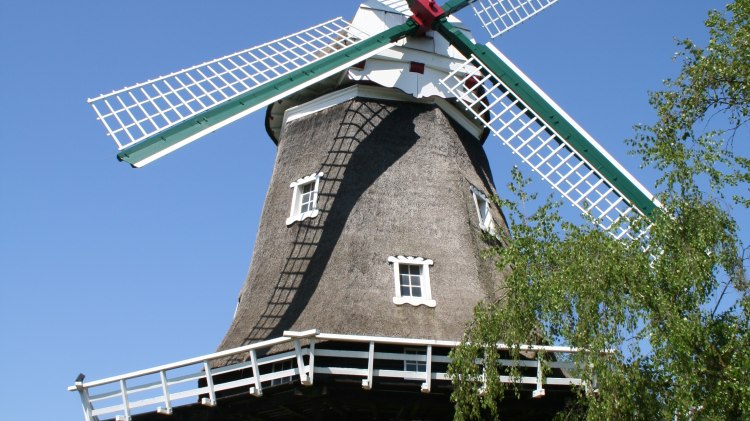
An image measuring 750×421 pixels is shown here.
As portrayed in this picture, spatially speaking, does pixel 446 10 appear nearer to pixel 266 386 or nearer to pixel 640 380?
pixel 266 386

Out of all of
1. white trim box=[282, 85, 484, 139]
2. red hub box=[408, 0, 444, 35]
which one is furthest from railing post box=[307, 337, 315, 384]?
red hub box=[408, 0, 444, 35]

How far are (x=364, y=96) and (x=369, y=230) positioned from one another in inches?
112

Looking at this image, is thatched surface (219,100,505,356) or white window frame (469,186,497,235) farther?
white window frame (469,186,497,235)

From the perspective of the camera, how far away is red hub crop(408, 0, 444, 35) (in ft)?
51.6

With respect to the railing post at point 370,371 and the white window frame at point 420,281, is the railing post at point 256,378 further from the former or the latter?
the white window frame at point 420,281

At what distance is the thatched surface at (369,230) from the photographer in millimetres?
12570

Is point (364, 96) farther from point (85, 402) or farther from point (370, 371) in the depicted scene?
point (85, 402)

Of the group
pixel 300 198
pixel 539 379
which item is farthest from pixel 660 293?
pixel 300 198

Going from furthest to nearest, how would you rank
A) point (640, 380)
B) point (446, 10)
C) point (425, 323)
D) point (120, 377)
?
point (446, 10) → point (425, 323) → point (120, 377) → point (640, 380)

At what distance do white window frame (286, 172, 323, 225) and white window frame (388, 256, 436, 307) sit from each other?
1.69 metres

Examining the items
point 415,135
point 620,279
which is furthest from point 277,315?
point 620,279

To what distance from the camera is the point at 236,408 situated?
1220 cm

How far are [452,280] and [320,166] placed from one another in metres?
3.12

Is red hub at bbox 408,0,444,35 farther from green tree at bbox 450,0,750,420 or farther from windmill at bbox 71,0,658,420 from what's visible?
green tree at bbox 450,0,750,420
